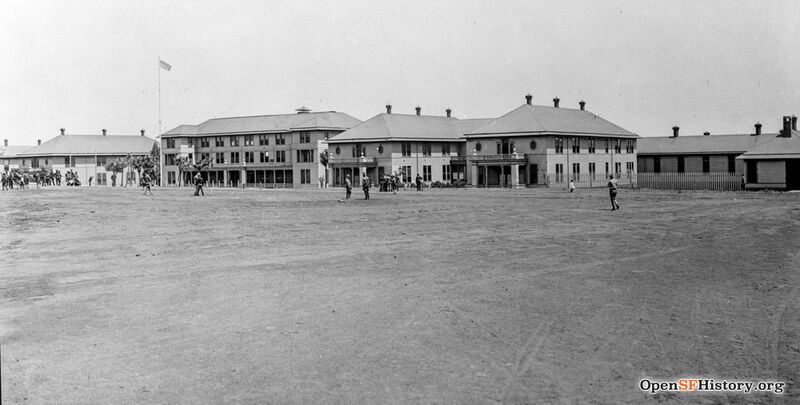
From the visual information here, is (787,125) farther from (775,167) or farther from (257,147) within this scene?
(257,147)

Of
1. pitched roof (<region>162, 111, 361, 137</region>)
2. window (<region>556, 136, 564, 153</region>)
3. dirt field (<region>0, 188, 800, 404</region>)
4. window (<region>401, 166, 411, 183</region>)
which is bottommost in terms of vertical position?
dirt field (<region>0, 188, 800, 404</region>)

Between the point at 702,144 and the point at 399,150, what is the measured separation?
34271 mm

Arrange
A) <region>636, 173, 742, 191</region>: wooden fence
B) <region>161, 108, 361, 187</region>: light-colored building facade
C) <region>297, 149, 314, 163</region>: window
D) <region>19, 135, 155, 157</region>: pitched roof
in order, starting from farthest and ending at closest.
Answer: <region>19, 135, 155, 157</region>: pitched roof
<region>161, 108, 361, 187</region>: light-colored building facade
<region>297, 149, 314, 163</region>: window
<region>636, 173, 742, 191</region>: wooden fence

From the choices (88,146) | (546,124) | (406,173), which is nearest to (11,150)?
(88,146)

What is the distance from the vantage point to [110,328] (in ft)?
31.7

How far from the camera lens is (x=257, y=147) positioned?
96.2m

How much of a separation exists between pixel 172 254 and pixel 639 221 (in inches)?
655

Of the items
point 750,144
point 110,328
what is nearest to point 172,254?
point 110,328

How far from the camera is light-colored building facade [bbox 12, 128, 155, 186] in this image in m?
114

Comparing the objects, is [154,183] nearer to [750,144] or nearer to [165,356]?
[750,144]

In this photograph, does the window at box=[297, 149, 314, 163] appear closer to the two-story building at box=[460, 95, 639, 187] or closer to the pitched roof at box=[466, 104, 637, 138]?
the two-story building at box=[460, 95, 639, 187]

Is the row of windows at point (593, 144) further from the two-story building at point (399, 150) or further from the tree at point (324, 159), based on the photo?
the tree at point (324, 159)

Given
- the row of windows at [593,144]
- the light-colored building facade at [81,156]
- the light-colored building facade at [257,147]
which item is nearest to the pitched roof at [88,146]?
the light-colored building facade at [81,156]

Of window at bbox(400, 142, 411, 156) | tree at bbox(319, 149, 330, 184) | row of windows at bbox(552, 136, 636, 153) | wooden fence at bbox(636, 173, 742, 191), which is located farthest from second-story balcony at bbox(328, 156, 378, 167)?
wooden fence at bbox(636, 173, 742, 191)
